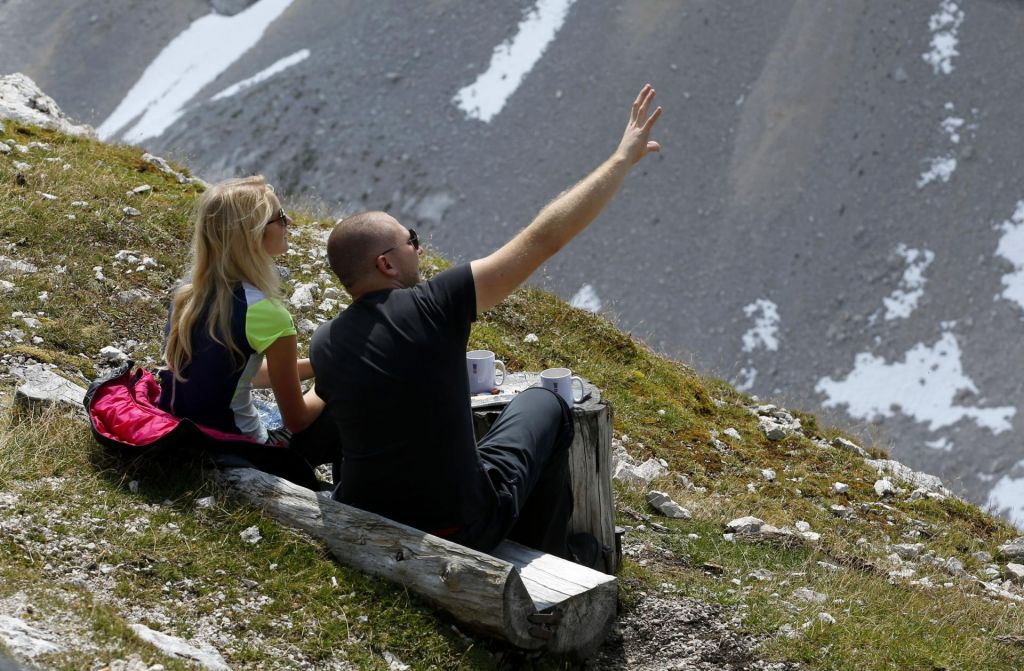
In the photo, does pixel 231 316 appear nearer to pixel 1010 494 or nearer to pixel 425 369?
pixel 425 369

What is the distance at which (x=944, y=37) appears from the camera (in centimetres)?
4209

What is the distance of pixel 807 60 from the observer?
4341 cm

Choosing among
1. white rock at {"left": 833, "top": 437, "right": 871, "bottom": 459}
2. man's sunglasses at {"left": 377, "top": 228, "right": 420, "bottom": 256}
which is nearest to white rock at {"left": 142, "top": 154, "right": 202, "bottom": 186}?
white rock at {"left": 833, "top": 437, "right": 871, "bottom": 459}

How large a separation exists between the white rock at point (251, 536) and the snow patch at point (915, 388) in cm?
2972

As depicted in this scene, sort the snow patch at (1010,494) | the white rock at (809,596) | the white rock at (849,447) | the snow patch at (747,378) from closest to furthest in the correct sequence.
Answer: the white rock at (809,596) → the white rock at (849,447) → the snow patch at (1010,494) → the snow patch at (747,378)

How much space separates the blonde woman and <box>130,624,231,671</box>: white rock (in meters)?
1.62

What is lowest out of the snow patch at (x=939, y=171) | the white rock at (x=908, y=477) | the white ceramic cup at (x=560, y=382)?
the white ceramic cup at (x=560, y=382)

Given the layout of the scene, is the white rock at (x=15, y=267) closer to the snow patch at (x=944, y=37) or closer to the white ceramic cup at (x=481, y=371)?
the white ceramic cup at (x=481, y=371)

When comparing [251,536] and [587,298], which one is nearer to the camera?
[251,536]

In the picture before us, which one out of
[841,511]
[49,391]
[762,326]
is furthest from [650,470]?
[762,326]

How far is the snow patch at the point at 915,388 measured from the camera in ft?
105

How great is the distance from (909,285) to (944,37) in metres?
12.6

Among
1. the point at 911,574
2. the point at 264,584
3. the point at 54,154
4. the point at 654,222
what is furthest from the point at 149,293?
the point at 654,222

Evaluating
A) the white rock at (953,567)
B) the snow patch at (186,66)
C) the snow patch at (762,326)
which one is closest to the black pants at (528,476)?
the white rock at (953,567)
